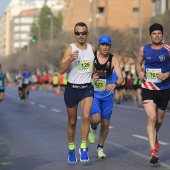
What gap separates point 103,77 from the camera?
36.9ft

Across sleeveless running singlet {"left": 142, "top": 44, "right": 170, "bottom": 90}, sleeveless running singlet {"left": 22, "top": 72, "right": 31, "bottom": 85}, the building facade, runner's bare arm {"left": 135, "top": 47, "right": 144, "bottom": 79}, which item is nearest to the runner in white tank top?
runner's bare arm {"left": 135, "top": 47, "right": 144, "bottom": 79}

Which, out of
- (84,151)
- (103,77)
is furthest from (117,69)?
(84,151)

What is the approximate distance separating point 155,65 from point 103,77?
925 mm

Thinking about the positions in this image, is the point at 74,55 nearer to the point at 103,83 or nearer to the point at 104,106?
the point at 103,83

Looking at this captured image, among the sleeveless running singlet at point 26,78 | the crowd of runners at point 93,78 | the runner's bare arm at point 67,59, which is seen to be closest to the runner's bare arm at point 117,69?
the crowd of runners at point 93,78

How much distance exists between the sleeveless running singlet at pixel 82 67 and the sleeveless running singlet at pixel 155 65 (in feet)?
2.62

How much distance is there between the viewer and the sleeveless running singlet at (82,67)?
1059cm

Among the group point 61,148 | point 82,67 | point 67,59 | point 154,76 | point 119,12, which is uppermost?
point 119,12

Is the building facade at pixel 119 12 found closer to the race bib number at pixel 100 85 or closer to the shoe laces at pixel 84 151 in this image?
the race bib number at pixel 100 85

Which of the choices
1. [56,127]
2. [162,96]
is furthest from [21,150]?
[56,127]

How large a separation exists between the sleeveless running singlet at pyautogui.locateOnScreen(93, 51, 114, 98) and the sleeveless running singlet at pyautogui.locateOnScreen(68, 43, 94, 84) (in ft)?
1.42

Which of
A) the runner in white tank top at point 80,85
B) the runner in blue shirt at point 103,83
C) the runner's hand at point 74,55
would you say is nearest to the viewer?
the runner's hand at point 74,55

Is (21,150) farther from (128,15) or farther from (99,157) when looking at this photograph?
(128,15)

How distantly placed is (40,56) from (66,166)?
10829 cm
